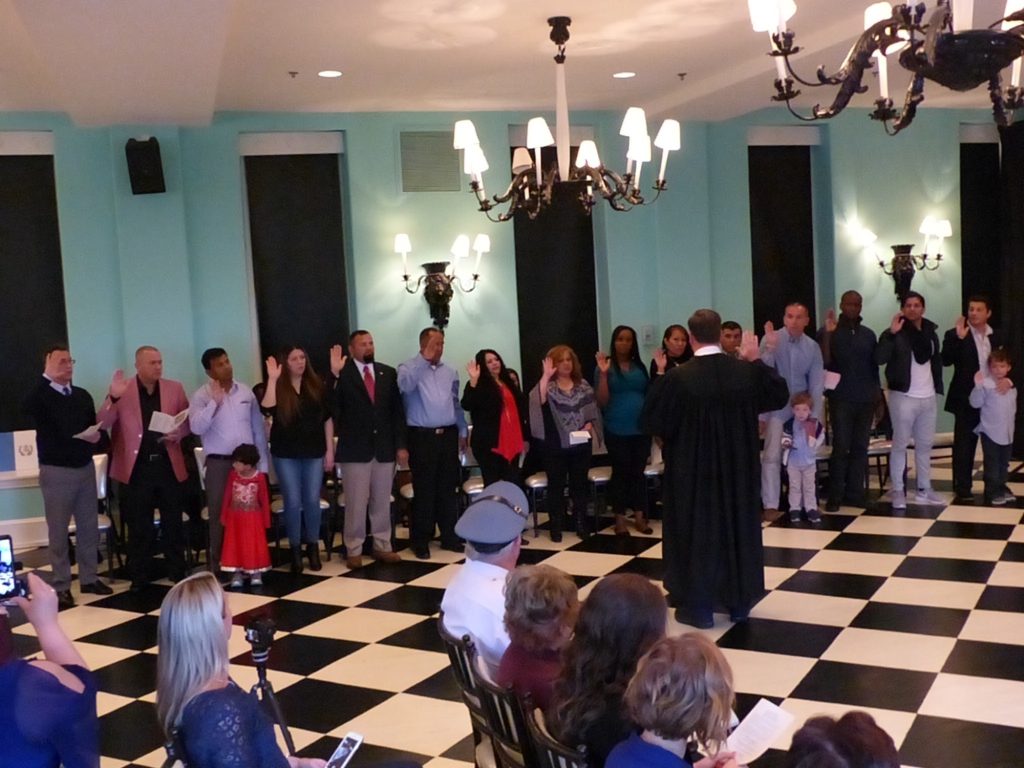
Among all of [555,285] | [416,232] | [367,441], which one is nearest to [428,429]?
[367,441]

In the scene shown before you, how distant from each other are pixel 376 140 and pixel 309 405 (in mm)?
2633

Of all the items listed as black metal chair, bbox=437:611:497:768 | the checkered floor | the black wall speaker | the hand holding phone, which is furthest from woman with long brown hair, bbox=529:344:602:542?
the hand holding phone

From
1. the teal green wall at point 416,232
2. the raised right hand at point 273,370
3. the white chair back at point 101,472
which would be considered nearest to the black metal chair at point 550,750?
the raised right hand at point 273,370

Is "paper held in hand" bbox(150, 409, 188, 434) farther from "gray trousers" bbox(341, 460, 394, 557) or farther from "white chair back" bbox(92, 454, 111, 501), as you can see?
"gray trousers" bbox(341, 460, 394, 557)

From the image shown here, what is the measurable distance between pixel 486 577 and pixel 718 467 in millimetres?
2238

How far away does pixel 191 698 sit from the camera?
235 cm

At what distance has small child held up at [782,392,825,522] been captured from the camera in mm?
7301

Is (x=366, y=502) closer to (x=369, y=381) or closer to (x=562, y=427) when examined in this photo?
(x=369, y=381)

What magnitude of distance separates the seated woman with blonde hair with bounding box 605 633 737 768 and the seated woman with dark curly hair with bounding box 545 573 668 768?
0.67 ft

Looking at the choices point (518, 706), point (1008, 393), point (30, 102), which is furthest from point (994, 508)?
point (30, 102)

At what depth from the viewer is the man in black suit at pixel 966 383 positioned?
7668 mm

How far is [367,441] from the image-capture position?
6.80m

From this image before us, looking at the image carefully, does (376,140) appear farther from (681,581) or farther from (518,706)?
(518,706)

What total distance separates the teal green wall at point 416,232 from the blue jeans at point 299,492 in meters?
1.52
